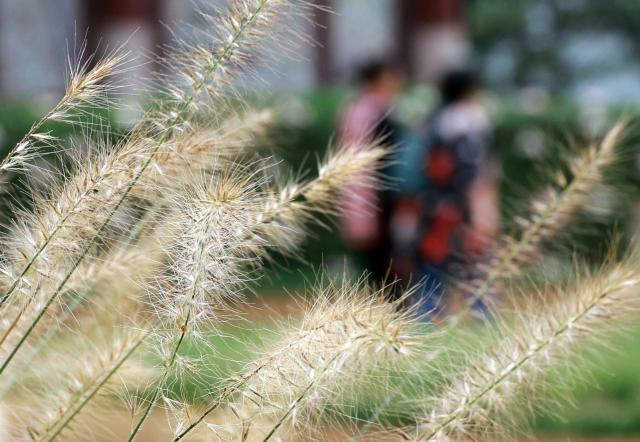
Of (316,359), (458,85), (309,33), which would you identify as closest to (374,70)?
(458,85)

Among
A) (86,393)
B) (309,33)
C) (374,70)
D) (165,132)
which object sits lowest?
(309,33)

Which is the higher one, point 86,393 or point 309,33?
point 86,393

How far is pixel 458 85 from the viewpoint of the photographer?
557 centimetres

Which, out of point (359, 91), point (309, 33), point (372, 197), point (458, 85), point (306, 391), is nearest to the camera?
point (306, 391)

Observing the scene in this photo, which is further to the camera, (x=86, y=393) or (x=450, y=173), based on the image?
(x=450, y=173)

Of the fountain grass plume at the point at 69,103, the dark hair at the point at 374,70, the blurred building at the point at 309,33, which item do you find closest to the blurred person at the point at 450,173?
the dark hair at the point at 374,70

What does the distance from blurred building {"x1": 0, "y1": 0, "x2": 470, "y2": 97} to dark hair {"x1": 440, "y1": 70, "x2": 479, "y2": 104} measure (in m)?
5.11

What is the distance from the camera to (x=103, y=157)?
1485mm

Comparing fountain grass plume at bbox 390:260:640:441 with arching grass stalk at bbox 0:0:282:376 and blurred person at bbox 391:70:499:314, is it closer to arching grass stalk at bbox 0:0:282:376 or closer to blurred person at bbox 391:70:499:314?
arching grass stalk at bbox 0:0:282:376

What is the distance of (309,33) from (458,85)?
231 inches

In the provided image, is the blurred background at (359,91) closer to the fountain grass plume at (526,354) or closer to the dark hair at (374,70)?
the dark hair at (374,70)

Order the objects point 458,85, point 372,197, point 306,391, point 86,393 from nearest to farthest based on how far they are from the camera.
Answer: point 306,391
point 86,393
point 458,85
point 372,197

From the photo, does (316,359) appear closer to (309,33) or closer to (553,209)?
(553,209)

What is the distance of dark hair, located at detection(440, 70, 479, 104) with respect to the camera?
5.58 meters
